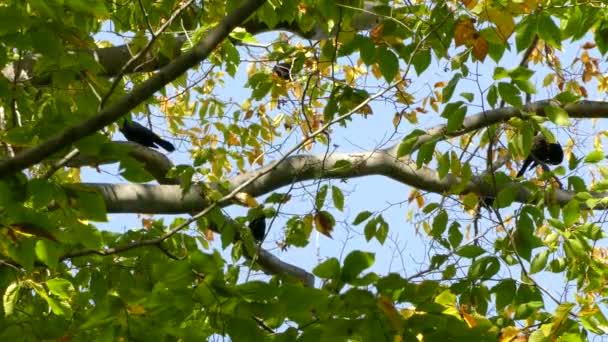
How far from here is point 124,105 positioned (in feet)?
6.41

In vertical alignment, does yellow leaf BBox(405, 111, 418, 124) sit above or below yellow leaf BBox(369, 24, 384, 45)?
above

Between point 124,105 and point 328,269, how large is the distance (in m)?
0.61

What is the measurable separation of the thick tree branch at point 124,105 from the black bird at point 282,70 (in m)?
1.50

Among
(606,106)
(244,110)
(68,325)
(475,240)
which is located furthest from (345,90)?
(244,110)

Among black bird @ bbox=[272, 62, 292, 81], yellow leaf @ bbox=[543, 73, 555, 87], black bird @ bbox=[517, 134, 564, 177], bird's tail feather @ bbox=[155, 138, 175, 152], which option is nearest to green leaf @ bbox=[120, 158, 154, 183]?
black bird @ bbox=[272, 62, 292, 81]

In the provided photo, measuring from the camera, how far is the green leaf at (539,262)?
262 centimetres

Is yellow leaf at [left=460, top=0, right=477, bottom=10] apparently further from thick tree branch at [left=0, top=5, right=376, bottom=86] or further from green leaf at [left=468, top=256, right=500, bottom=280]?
green leaf at [left=468, top=256, right=500, bottom=280]

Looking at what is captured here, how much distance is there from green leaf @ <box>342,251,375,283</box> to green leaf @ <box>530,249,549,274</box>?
106cm

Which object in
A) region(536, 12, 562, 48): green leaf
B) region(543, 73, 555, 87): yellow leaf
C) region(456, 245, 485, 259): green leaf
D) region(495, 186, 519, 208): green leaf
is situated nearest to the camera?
region(536, 12, 562, 48): green leaf

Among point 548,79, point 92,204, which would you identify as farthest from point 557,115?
point 548,79

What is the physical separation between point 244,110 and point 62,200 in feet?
10.3

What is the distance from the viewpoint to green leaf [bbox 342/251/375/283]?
172 centimetres

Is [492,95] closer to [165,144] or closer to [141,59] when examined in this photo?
[141,59]

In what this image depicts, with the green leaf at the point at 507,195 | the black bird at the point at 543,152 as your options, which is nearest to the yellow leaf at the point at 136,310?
the green leaf at the point at 507,195
